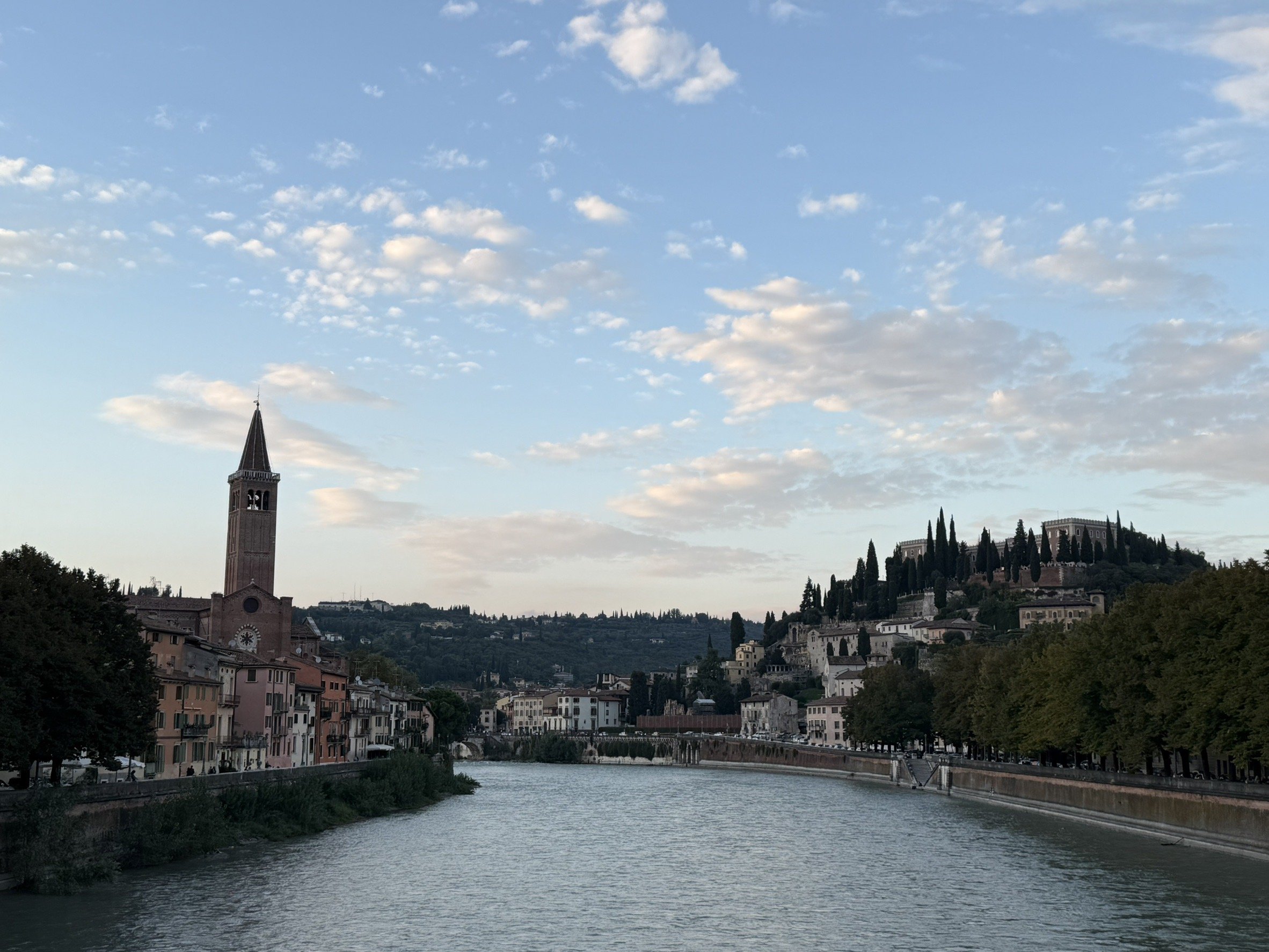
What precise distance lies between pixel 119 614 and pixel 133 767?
448 inches

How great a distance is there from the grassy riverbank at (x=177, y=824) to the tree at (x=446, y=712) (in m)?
64.9

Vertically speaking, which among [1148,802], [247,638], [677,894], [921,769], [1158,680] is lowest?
[921,769]

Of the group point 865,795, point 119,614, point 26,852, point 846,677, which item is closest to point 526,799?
point 865,795

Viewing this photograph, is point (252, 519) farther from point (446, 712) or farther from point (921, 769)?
point (921, 769)

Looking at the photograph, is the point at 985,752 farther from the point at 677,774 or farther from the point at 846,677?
the point at 846,677

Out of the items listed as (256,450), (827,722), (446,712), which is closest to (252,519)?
(256,450)

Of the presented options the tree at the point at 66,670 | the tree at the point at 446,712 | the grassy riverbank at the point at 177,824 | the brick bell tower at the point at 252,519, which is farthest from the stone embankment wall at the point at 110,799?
the tree at the point at 446,712

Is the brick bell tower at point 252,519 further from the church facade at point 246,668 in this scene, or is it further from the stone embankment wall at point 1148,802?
the stone embankment wall at point 1148,802

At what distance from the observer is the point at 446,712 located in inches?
5910

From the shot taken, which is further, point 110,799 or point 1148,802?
point 1148,802

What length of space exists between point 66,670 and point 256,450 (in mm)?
81522

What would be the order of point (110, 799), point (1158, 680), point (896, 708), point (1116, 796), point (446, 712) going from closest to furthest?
point (110, 799), point (1158, 680), point (1116, 796), point (896, 708), point (446, 712)

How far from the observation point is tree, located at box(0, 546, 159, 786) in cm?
4275

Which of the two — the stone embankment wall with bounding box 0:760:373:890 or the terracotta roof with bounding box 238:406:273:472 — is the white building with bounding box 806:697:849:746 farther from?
the stone embankment wall with bounding box 0:760:373:890
